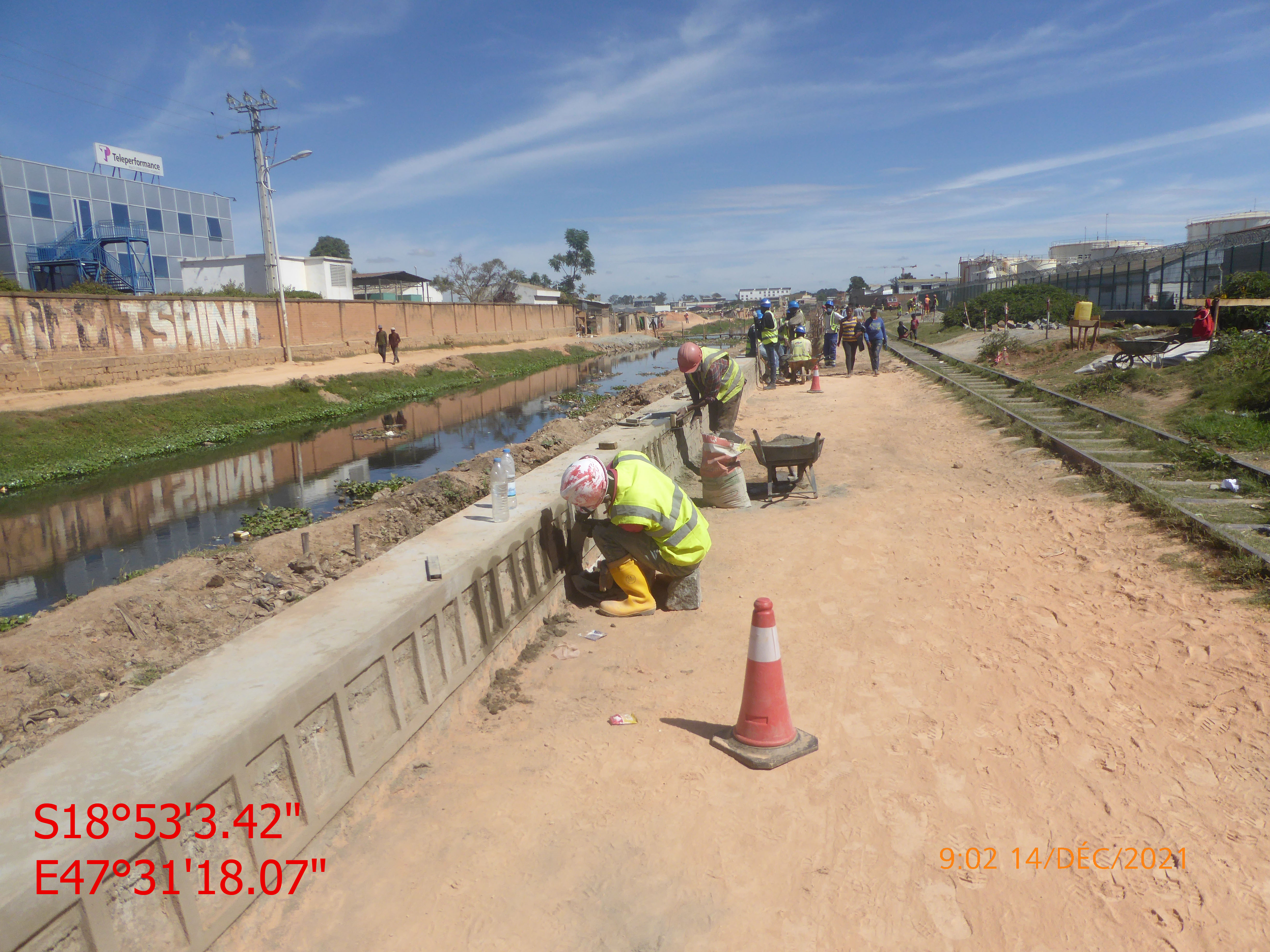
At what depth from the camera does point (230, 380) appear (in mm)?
25031

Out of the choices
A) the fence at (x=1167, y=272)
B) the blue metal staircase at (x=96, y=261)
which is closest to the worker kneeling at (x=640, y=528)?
the fence at (x=1167, y=272)

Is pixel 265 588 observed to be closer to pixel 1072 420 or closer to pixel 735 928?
pixel 735 928

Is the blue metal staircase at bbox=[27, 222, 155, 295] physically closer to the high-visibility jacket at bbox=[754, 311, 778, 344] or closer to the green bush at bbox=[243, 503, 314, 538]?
the high-visibility jacket at bbox=[754, 311, 778, 344]

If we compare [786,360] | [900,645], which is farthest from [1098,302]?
[900,645]

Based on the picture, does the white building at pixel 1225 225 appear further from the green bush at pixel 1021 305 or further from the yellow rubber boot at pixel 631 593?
the yellow rubber boot at pixel 631 593

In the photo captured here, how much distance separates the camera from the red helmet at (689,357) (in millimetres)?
9289

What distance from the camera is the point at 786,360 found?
20.4 meters

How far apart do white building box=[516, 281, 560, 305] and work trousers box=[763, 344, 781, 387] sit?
5867cm

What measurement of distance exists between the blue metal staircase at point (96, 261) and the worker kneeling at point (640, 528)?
38326mm

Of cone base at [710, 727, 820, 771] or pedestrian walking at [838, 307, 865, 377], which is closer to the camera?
cone base at [710, 727, 820, 771]

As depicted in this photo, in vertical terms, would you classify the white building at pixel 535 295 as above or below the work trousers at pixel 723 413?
above

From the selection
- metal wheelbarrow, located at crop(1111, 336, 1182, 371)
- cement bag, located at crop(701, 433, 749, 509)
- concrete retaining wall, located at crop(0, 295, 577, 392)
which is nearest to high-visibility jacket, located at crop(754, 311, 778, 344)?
metal wheelbarrow, located at crop(1111, 336, 1182, 371)

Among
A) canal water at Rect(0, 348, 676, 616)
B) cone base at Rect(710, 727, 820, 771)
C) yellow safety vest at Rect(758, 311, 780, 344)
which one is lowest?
canal water at Rect(0, 348, 676, 616)

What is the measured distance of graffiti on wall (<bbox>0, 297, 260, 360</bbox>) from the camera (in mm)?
19984
